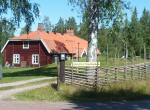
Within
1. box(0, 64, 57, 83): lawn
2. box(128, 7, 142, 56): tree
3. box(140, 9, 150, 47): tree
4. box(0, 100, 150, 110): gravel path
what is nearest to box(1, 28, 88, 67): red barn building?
box(128, 7, 142, 56): tree

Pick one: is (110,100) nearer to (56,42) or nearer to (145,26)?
(56,42)

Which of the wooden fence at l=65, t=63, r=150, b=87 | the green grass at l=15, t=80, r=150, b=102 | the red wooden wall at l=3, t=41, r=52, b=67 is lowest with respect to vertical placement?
the green grass at l=15, t=80, r=150, b=102

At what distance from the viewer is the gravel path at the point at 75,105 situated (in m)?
19.8

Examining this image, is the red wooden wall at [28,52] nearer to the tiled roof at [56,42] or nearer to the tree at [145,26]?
the tiled roof at [56,42]

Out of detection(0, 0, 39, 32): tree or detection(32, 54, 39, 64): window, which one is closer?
detection(0, 0, 39, 32): tree

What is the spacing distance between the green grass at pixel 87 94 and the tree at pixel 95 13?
519cm

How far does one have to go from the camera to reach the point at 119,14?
33281 mm


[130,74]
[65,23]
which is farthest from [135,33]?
[65,23]

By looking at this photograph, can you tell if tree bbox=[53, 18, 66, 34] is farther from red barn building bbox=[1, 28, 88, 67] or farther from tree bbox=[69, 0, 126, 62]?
tree bbox=[69, 0, 126, 62]

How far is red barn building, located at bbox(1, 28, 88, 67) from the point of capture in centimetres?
7725

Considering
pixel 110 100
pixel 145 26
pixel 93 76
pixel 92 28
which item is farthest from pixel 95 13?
pixel 145 26

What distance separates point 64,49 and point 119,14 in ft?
156

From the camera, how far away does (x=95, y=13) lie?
3253cm

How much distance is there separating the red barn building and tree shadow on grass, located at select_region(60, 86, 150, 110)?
50250 mm
